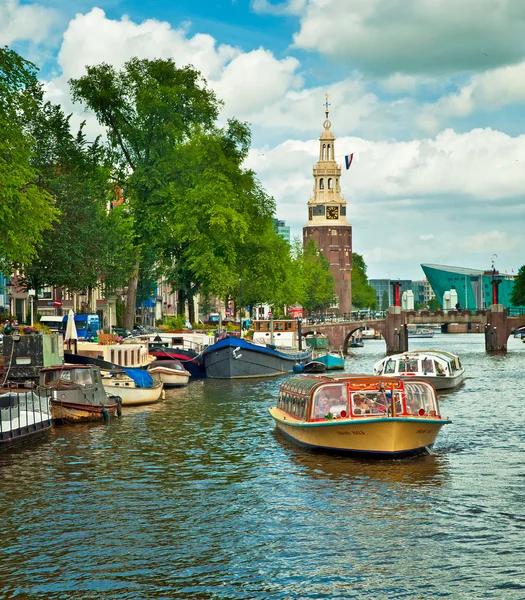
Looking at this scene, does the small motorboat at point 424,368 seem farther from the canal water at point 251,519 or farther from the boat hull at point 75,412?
the boat hull at point 75,412

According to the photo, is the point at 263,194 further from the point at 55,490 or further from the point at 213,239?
the point at 55,490

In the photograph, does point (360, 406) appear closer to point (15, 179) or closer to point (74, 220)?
point (15, 179)

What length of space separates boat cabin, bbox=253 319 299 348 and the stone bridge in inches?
1454

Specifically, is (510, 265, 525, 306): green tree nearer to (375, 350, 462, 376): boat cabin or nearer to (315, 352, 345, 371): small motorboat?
(315, 352, 345, 371): small motorboat

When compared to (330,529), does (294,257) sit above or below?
above

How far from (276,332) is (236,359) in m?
15.2

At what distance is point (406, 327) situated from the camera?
5423 inches

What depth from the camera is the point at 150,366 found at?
6075cm

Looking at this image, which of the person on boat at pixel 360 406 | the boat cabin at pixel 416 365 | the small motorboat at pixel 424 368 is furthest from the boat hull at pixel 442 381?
the person on boat at pixel 360 406

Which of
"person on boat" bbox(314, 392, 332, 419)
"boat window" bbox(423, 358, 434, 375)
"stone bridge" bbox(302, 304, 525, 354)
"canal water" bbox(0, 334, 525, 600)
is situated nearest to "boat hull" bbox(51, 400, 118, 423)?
"canal water" bbox(0, 334, 525, 600)

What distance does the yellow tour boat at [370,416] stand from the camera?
3112cm

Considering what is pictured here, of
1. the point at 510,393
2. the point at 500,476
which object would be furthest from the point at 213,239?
the point at 500,476

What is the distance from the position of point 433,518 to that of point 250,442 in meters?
13.4

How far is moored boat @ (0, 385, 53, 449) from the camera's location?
33406mm
